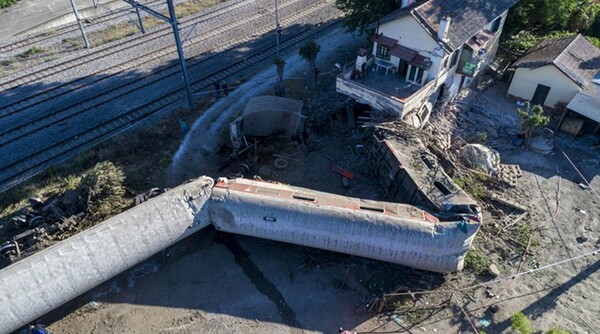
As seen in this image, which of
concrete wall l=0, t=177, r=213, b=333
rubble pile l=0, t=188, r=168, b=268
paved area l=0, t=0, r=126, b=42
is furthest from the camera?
paved area l=0, t=0, r=126, b=42

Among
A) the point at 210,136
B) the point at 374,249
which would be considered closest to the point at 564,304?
the point at 374,249

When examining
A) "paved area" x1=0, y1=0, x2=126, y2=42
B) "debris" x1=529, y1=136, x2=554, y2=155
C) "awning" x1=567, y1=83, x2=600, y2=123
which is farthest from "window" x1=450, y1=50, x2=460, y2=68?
"paved area" x1=0, y1=0, x2=126, y2=42

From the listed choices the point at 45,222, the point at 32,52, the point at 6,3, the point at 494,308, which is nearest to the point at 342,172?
the point at 494,308

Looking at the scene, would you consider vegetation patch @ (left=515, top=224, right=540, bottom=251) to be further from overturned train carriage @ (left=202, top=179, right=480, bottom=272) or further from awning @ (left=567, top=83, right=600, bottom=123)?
awning @ (left=567, top=83, right=600, bottom=123)

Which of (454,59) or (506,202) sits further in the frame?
(454,59)

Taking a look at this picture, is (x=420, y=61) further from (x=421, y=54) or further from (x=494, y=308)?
(x=494, y=308)

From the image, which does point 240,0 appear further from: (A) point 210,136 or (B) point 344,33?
(A) point 210,136
